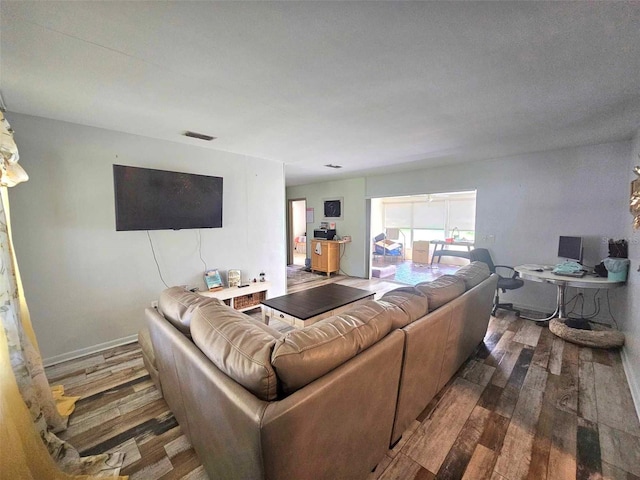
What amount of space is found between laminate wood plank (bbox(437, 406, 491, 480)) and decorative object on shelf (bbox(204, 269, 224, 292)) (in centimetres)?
294

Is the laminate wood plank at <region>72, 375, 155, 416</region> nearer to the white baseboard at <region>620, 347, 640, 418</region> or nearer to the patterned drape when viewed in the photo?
the patterned drape

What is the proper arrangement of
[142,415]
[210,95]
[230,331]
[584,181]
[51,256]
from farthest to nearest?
[584,181] < [51,256] < [210,95] < [142,415] < [230,331]

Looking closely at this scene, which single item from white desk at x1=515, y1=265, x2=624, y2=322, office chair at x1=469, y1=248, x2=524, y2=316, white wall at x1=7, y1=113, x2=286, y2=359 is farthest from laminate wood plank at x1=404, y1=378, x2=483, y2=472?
white wall at x1=7, y1=113, x2=286, y2=359

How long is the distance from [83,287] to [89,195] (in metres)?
0.94

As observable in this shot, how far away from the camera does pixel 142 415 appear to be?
1.77 metres

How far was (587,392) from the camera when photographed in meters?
1.97

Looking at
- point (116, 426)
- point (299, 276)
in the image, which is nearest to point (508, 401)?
point (116, 426)

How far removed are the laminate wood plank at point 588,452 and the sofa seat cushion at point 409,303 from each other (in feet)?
3.63

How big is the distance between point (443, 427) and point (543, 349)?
181 centimetres

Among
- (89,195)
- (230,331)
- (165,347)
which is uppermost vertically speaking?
(89,195)

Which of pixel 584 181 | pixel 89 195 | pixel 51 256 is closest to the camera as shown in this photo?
pixel 51 256

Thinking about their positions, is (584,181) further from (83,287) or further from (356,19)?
(83,287)

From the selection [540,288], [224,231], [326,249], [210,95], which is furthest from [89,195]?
[540,288]

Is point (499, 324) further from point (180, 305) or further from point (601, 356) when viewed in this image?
point (180, 305)
